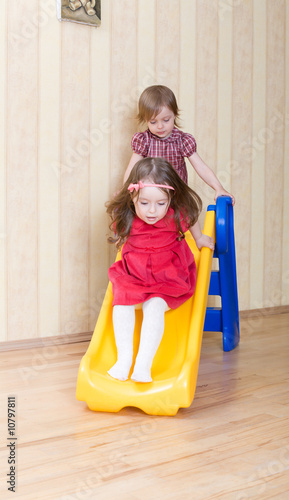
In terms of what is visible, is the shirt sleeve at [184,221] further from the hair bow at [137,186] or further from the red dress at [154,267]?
the hair bow at [137,186]

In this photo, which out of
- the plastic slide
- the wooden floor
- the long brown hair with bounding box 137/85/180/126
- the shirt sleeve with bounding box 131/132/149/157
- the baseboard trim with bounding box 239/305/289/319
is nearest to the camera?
the wooden floor

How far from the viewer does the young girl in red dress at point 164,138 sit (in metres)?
2.03

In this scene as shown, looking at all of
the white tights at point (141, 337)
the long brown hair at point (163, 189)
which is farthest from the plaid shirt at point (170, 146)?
the white tights at point (141, 337)

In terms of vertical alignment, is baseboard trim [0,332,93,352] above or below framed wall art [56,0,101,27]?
below

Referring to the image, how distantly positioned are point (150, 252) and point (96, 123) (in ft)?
2.65

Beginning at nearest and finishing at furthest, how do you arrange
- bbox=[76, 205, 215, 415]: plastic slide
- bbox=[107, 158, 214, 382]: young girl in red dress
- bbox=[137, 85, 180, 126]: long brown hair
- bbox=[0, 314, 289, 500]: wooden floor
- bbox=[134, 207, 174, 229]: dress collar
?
bbox=[0, 314, 289, 500]: wooden floor
bbox=[76, 205, 215, 415]: plastic slide
bbox=[107, 158, 214, 382]: young girl in red dress
bbox=[134, 207, 174, 229]: dress collar
bbox=[137, 85, 180, 126]: long brown hair

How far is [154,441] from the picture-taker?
1.27 meters

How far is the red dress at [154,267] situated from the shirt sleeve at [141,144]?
48 centimetres

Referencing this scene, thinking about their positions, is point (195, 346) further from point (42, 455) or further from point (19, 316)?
point (19, 316)

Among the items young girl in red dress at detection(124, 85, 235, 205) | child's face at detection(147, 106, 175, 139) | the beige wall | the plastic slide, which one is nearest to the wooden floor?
the plastic slide

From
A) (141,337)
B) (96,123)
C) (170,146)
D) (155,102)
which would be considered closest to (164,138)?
(170,146)

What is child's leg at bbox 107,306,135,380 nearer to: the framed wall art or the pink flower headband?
the pink flower headband

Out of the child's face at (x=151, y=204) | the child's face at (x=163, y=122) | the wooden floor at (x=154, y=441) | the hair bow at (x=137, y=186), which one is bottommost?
the wooden floor at (x=154, y=441)

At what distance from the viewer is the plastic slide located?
4.67 ft
